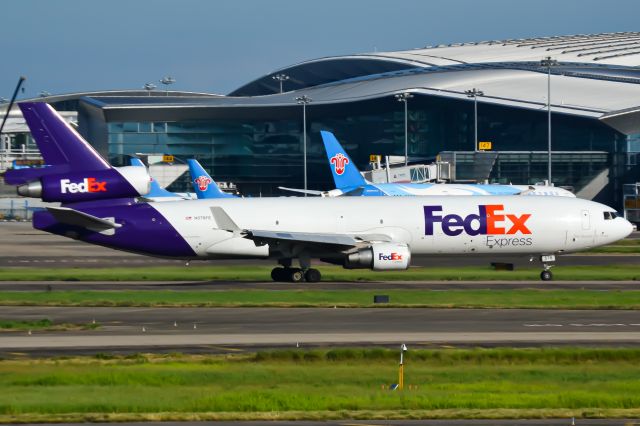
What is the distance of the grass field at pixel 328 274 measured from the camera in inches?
2240

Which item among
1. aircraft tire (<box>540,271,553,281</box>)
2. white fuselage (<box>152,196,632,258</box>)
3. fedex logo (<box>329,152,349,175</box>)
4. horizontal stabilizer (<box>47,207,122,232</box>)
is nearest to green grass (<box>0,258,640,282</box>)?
aircraft tire (<box>540,271,553,281</box>)

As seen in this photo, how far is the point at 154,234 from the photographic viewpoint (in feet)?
179

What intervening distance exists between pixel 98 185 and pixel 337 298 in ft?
42.9

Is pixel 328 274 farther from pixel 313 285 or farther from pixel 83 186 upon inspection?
pixel 83 186

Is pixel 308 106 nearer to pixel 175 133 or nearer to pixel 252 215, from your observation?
pixel 175 133

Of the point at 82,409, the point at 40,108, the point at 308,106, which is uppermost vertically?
the point at 308,106

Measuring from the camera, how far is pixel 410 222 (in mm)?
55188

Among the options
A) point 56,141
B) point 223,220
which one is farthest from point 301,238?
point 56,141

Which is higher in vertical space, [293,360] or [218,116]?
[218,116]

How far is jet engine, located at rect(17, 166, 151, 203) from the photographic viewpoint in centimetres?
5016

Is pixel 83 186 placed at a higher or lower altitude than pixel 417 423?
higher

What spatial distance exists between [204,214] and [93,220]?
5339 millimetres

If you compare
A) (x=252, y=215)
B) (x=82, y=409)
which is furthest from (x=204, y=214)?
(x=82, y=409)

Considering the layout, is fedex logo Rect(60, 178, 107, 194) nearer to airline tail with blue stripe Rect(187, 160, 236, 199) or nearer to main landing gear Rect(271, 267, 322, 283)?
main landing gear Rect(271, 267, 322, 283)
